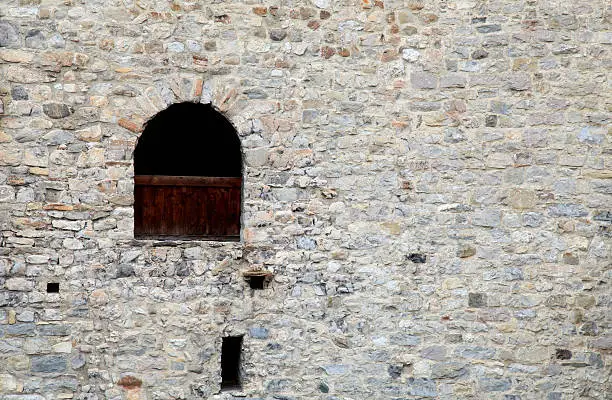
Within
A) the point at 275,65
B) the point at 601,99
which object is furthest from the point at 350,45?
the point at 601,99

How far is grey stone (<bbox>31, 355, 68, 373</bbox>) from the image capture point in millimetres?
5852

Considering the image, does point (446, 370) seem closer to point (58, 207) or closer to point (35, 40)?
point (58, 207)

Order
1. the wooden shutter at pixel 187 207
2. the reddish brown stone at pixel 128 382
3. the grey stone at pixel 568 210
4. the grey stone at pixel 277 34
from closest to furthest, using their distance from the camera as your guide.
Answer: the reddish brown stone at pixel 128 382, the grey stone at pixel 277 34, the wooden shutter at pixel 187 207, the grey stone at pixel 568 210

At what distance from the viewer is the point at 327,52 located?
20.5 ft

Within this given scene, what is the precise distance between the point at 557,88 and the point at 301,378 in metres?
3.21

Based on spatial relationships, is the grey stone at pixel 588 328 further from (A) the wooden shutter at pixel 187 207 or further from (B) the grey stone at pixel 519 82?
(A) the wooden shutter at pixel 187 207

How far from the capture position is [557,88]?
21.1ft

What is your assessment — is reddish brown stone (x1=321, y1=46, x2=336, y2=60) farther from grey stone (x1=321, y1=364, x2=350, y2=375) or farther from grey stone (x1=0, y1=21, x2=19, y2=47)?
grey stone (x1=321, y1=364, x2=350, y2=375)

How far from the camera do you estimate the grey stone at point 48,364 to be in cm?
585

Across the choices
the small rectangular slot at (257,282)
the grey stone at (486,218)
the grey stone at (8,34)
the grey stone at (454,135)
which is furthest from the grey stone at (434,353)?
the grey stone at (8,34)

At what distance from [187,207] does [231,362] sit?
135 cm

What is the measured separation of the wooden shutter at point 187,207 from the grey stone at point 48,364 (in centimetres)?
114

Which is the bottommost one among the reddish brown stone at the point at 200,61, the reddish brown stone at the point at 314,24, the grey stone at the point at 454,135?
the grey stone at the point at 454,135

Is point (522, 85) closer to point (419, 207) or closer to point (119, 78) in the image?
point (419, 207)
